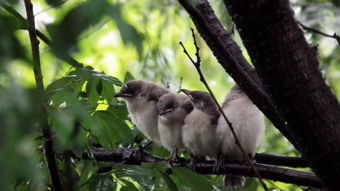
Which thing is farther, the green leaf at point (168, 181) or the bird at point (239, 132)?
the bird at point (239, 132)

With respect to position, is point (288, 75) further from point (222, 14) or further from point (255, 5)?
point (222, 14)

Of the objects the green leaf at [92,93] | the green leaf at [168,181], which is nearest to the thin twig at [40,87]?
the green leaf at [92,93]

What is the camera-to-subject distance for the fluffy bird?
356 cm

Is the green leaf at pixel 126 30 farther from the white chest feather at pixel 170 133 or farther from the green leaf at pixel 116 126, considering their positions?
the white chest feather at pixel 170 133

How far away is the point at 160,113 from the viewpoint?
156 inches

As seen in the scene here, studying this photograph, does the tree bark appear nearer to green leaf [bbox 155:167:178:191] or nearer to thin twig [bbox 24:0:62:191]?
thin twig [bbox 24:0:62:191]

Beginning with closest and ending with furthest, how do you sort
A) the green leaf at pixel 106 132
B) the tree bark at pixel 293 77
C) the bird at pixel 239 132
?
the tree bark at pixel 293 77
the green leaf at pixel 106 132
the bird at pixel 239 132

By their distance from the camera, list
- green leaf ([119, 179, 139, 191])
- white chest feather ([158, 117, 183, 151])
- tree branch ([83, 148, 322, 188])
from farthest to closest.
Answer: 1. white chest feather ([158, 117, 183, 151])
2. tree branch ([83, 148, 322, 188])
3. green leaf ([119, 179, 139, 191])

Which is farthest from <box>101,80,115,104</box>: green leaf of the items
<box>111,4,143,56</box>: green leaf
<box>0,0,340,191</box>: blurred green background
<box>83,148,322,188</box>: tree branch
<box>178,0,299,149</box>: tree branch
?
<box>111,4,143,56</box>: green leaf

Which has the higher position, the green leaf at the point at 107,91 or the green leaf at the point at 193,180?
the green leaf at the point at 107,91

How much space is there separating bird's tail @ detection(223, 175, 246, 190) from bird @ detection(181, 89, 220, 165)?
0.46ft

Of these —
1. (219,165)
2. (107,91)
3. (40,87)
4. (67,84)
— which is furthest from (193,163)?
(40,87)

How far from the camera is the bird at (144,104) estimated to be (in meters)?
3.93

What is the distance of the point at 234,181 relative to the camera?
3.53 m
